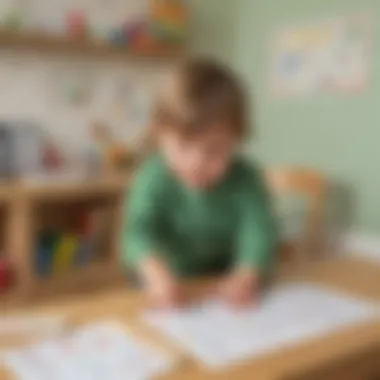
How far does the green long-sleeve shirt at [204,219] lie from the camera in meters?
1.08

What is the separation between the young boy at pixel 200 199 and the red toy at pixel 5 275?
3.70ft

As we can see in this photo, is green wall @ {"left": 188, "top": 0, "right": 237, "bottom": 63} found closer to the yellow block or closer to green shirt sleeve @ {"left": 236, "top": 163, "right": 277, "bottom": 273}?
the yellow block

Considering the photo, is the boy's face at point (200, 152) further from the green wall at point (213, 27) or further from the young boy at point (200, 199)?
the green wall at point (213, 27)

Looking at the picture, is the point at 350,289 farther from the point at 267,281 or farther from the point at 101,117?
the point at 101,117

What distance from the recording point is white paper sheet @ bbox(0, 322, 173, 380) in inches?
24.4

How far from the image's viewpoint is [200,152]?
990 millimetres

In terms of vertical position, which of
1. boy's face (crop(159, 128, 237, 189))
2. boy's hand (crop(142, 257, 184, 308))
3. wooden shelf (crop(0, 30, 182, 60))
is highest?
wooden shelf (crop(0, 30, 182, 60))

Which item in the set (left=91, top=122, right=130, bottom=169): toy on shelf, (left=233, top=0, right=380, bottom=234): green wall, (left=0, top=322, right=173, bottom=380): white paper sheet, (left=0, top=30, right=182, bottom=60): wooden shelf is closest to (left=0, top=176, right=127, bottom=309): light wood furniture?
(left=91, top=122, right=130, bottom=169): toy on shelf

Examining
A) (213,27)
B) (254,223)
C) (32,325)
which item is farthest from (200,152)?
(213,27)

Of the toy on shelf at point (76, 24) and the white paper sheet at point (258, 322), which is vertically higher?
the toy on shelf at point (76, 24)

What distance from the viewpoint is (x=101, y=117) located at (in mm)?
2568

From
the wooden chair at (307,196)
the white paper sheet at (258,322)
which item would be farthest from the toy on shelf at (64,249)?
the white paper sheet at (258,322)

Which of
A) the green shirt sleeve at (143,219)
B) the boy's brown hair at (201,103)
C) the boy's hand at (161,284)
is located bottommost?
the boy's hand at (161,284)

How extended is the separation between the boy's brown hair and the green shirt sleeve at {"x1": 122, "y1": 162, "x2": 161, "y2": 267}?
0.09 metres
